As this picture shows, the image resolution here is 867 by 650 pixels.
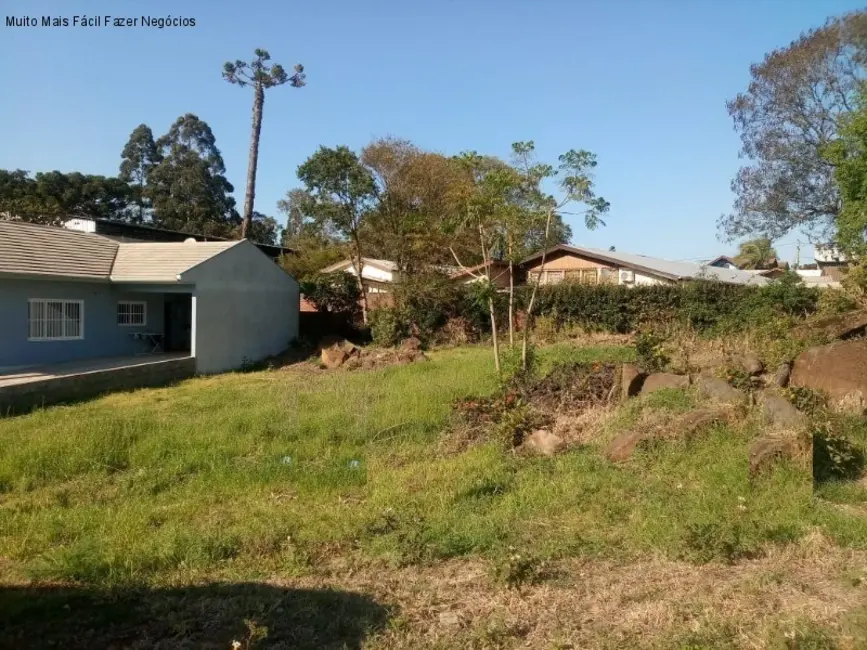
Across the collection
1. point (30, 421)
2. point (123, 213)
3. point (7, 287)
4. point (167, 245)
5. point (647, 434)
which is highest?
point (123, 213)

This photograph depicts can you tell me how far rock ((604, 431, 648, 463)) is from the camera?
8.27 m

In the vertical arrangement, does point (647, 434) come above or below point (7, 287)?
below

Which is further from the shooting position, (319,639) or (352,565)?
(352,565)

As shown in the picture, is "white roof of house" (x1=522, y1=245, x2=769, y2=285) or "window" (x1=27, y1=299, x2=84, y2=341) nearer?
"window" (x1=27, y1=299, x2=84, y2=341)

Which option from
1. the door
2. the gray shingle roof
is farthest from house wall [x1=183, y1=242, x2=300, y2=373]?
the gray shingle roof

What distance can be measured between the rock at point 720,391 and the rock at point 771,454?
168 centimetres

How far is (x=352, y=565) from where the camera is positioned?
212 inches

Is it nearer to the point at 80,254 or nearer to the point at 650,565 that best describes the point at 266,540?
the point at 650,565

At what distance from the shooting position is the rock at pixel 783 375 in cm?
1003

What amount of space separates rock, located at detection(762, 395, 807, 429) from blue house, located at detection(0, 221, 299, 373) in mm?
14909

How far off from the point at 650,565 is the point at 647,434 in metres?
3.46

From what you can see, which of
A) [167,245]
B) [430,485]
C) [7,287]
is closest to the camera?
[430,485]

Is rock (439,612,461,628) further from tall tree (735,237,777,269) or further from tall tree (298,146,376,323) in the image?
tall tree (735,237,777,269)

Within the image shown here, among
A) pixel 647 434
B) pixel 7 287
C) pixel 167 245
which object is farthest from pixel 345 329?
pixel 647 434
